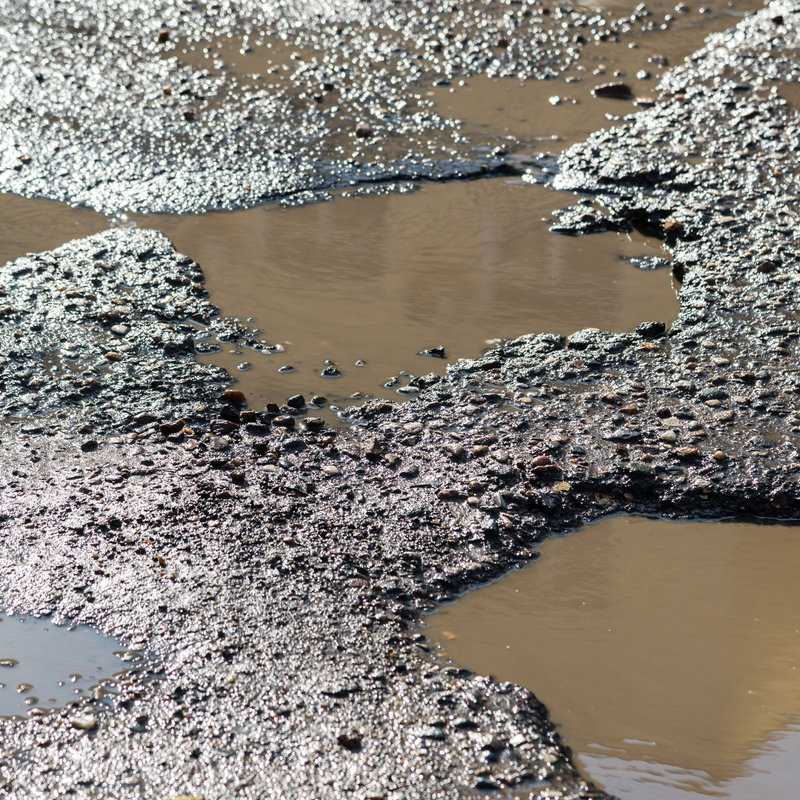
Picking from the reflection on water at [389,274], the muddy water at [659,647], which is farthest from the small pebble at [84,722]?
the reflection on water at [389,274]

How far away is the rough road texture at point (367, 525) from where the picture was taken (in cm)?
257

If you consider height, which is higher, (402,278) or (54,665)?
(402,278)

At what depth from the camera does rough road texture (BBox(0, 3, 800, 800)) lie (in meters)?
2.57

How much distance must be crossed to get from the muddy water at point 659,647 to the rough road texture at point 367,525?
0.10 m

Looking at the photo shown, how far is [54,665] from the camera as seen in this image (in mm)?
2861

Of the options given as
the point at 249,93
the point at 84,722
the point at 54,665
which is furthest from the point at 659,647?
the point at 249,93

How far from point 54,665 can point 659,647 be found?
1789 millimetres

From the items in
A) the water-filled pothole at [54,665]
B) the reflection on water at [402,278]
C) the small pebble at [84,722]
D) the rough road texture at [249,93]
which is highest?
the rough road texture at [249,93]

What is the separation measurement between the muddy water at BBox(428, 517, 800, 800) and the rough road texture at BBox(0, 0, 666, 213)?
303cm

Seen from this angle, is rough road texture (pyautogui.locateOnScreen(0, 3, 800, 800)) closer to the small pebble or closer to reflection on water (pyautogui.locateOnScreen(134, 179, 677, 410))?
the small pebble

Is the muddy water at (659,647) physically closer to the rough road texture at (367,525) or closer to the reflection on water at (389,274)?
the rough road texture at (367,525)

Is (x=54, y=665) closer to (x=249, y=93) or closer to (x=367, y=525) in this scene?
(x=367, y=525)

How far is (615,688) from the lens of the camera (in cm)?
286

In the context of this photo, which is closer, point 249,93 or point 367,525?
point 367,525
